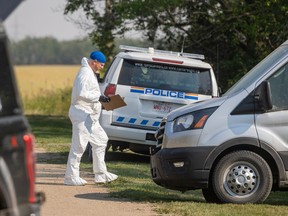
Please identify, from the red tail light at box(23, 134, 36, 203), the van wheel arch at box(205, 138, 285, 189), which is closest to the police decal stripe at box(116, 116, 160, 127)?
the van wheel arch at box(205, 138, 285, 189)

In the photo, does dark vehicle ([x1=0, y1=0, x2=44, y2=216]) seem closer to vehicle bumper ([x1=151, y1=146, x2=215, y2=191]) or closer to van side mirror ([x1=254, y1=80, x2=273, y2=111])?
vehicle bumper ([x1=151, y1=146, x2=215, y2=191])

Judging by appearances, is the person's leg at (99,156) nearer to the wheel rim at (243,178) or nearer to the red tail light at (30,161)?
the wheel rim at (243,178)

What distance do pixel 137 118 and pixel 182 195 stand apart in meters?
3.51

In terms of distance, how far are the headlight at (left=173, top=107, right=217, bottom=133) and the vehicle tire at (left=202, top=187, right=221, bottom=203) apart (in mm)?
768

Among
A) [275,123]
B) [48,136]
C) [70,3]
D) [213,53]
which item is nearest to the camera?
[275,123]

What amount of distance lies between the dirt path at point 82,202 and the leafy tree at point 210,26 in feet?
36.6

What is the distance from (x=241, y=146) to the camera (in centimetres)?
1227

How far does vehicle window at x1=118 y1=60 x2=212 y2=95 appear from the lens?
17.2 meters

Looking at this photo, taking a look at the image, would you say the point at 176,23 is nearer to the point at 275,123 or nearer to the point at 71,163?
the point at 71,163

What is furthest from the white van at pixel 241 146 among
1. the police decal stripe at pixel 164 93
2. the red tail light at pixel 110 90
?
the police decal stripe at pixel 164 93

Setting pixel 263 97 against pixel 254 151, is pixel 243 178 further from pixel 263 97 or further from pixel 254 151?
pixel 263 97

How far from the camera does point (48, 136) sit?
2505 cm

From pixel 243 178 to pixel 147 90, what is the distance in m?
5.15

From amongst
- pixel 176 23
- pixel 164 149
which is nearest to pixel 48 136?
pixel 176 23
